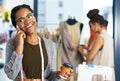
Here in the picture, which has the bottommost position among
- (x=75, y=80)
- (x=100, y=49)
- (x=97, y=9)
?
(x=75, y=80)

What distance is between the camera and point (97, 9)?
7.84 feet

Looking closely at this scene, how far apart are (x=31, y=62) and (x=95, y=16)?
0.50 metres

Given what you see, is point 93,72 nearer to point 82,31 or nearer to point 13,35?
point 82,31

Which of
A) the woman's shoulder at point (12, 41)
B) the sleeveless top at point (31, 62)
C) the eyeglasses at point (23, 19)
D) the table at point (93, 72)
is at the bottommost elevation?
the table at point (93, 72)

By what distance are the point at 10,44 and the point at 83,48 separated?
0.46m

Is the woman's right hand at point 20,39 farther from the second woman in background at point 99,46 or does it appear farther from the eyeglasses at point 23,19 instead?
the second woman in background at point 99,46

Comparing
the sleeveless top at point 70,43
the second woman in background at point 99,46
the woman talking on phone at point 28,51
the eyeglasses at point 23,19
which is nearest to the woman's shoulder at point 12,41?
the woman talking on phone at point 28,51

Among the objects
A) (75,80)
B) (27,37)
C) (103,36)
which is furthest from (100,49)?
(27,37)

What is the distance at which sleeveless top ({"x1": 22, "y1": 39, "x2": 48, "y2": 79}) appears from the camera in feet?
7.66

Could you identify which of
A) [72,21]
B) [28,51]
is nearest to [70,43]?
[72,21]

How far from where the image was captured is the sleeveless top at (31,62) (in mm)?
2334

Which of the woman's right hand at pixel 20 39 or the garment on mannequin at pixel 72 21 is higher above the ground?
the garment on mannequin at pixel 72 21

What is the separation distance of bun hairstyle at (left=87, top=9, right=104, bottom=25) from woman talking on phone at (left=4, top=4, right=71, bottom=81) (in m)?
0.30

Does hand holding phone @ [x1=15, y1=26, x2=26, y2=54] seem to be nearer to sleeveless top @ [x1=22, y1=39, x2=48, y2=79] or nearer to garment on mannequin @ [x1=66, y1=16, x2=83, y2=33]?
sleeveless top @ [x1=22, y1=39, x2=48, y2=79]
